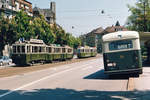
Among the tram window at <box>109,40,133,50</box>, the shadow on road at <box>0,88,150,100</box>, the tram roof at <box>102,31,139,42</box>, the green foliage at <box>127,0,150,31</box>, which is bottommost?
the shadow on road at <box>0,88,150,100</box>

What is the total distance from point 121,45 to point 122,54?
1.84ft

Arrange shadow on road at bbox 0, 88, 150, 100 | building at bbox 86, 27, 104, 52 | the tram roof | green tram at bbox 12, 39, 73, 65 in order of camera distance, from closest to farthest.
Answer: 1. shadow on road at bbox 0, 88, 150, 100
2. the tram roof
3. green tram at bbox 12, 39, 73, 65
4. building at bbox 86, 27, 104, 52

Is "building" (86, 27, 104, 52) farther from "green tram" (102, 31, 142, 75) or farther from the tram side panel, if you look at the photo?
the tram side panel

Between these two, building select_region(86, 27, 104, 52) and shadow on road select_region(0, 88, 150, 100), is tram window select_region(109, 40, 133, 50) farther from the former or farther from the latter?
building select_region(86, 27, 104, 52)

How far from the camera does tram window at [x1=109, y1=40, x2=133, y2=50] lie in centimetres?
1450

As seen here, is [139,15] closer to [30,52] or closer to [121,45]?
[30,52]

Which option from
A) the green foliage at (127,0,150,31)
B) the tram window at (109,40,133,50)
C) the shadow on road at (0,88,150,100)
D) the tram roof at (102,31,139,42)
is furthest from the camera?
the green foliage at (127,0,150,31)

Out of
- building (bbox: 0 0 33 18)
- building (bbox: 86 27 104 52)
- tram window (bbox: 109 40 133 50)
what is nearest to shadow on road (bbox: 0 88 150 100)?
tram window (bbox: 109 40 133 50)

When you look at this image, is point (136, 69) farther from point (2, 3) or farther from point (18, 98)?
point (2, 3)

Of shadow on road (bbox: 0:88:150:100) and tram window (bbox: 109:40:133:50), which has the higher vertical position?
tram window (bbox: 109:40:133:50)

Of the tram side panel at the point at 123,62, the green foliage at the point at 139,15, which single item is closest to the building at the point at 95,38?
the green foliage at the point at 139,15

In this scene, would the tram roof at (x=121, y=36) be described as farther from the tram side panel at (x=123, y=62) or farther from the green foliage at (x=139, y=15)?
the green foliage at (x=139, y=15)

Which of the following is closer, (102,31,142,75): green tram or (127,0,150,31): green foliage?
(102,31,142,75): green tram

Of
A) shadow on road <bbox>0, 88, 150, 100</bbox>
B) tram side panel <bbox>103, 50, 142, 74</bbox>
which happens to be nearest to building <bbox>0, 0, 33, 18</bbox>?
tram side panel <bbox>103, 50, 142, 74</bbox>
